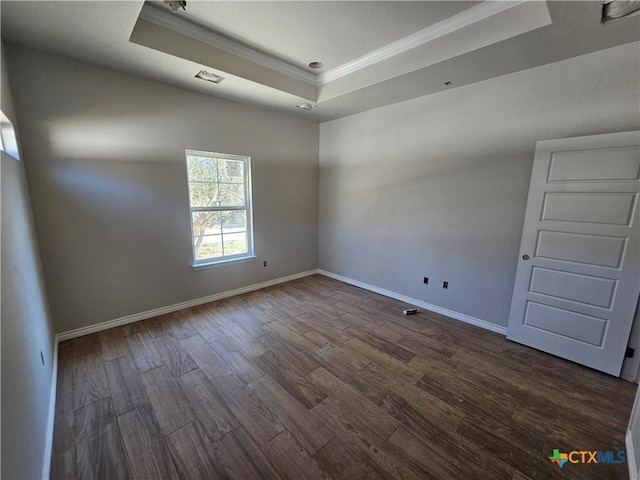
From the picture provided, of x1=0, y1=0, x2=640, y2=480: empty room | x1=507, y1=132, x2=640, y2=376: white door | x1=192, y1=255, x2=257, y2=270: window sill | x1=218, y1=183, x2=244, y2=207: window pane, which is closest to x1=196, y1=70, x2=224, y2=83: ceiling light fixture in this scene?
x1=0, y1=0, x2=640, y2=480: empty room

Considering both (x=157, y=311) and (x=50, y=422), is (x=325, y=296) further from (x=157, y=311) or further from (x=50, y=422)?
(x=50, y=422)

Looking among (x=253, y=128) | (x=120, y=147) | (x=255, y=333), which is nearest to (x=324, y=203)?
(x=253, y=128)

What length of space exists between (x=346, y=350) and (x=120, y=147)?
3.13 meters

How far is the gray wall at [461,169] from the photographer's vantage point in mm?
2268

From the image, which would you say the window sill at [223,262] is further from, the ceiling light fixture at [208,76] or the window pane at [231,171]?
the ceiling light fixture at [208,76]

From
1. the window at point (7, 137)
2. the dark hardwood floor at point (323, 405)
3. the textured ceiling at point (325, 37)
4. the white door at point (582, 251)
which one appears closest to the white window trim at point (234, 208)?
the textured ceiling at point (325, 37)

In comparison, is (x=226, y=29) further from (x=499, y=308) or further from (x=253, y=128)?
(x=499, y=308)

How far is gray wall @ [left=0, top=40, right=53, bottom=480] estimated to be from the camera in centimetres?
102

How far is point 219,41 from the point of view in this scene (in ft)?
8.28

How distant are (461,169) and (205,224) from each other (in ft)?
10.9

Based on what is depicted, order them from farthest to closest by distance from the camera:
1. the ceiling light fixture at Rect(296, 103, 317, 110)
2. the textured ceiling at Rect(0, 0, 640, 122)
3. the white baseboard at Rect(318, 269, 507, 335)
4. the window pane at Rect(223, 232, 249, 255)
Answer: the window pane at Rect(223, 232, 249, 255) < the ceiling light fixture at Rect(296, 103, 317, 110) < the white baseboard at Rect(318, 269, 507, 335) < the textured ceiling at Rect(0, 0, 640, 122)

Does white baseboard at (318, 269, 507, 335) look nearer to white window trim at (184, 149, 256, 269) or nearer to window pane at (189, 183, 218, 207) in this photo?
white window trim at (184, 149, 256, 269)

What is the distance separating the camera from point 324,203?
4.72m

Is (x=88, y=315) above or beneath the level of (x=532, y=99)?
beneath
